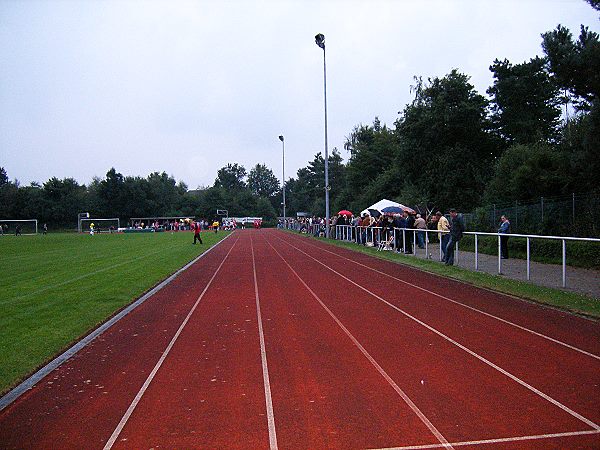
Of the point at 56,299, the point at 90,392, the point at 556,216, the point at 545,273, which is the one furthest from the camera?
the point at 556,216

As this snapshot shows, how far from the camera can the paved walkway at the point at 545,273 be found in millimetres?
11875

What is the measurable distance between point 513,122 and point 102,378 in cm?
4141

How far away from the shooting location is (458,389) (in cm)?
543

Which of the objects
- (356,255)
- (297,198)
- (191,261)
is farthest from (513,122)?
(297,198)

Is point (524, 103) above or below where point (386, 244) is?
above

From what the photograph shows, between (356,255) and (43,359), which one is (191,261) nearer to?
(356,255)

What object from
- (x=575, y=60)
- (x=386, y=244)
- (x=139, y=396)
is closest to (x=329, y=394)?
(x=139, y=396)

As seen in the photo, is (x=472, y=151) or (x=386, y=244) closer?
(x=386, y=244)

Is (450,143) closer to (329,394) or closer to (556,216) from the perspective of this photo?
(556,216)

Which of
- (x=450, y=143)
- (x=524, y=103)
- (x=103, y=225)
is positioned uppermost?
(x=524, y=103)

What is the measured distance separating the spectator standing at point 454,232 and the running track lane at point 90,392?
402 inches

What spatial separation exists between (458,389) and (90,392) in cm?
363

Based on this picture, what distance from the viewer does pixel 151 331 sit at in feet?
27.8

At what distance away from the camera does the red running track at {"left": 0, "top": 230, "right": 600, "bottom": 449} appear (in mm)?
4453
